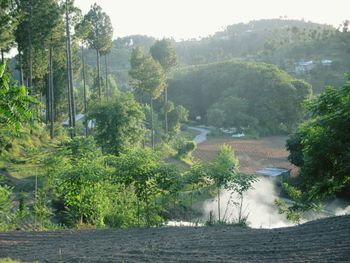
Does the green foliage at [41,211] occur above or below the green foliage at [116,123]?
below

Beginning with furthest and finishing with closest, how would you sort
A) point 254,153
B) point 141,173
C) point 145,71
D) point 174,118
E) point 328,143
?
point 174,118 → point 254,153 → point 145,71 → point 141,173 → point 328,143

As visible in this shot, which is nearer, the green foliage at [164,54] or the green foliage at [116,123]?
the green foliage at [116,123]

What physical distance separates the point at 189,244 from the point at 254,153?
26735 millimetres

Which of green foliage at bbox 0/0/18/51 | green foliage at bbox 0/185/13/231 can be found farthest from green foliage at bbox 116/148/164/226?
green foliage at bbox 0/0/18/51

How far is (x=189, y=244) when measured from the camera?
859 cm

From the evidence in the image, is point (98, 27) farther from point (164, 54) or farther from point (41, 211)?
point (41, 211)

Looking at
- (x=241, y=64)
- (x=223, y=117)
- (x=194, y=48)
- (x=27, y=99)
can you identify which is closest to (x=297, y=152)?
(x=27, y=99)

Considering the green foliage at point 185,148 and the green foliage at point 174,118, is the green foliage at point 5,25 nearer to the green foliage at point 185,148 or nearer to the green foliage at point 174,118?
the green foliage at point 185,148

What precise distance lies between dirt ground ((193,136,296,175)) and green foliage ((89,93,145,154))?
10.6 meters

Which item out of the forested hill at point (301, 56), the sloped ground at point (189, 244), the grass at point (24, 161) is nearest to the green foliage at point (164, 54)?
the forested hill at point (301, 56)

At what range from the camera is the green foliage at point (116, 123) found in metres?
18.0

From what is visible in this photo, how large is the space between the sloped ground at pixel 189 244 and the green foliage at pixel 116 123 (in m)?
8.18

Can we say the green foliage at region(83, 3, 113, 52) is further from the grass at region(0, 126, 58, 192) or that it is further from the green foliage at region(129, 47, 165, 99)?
the grass at region(0, 126, 58, 192)

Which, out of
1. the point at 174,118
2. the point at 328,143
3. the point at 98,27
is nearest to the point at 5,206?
the point at 328,143
